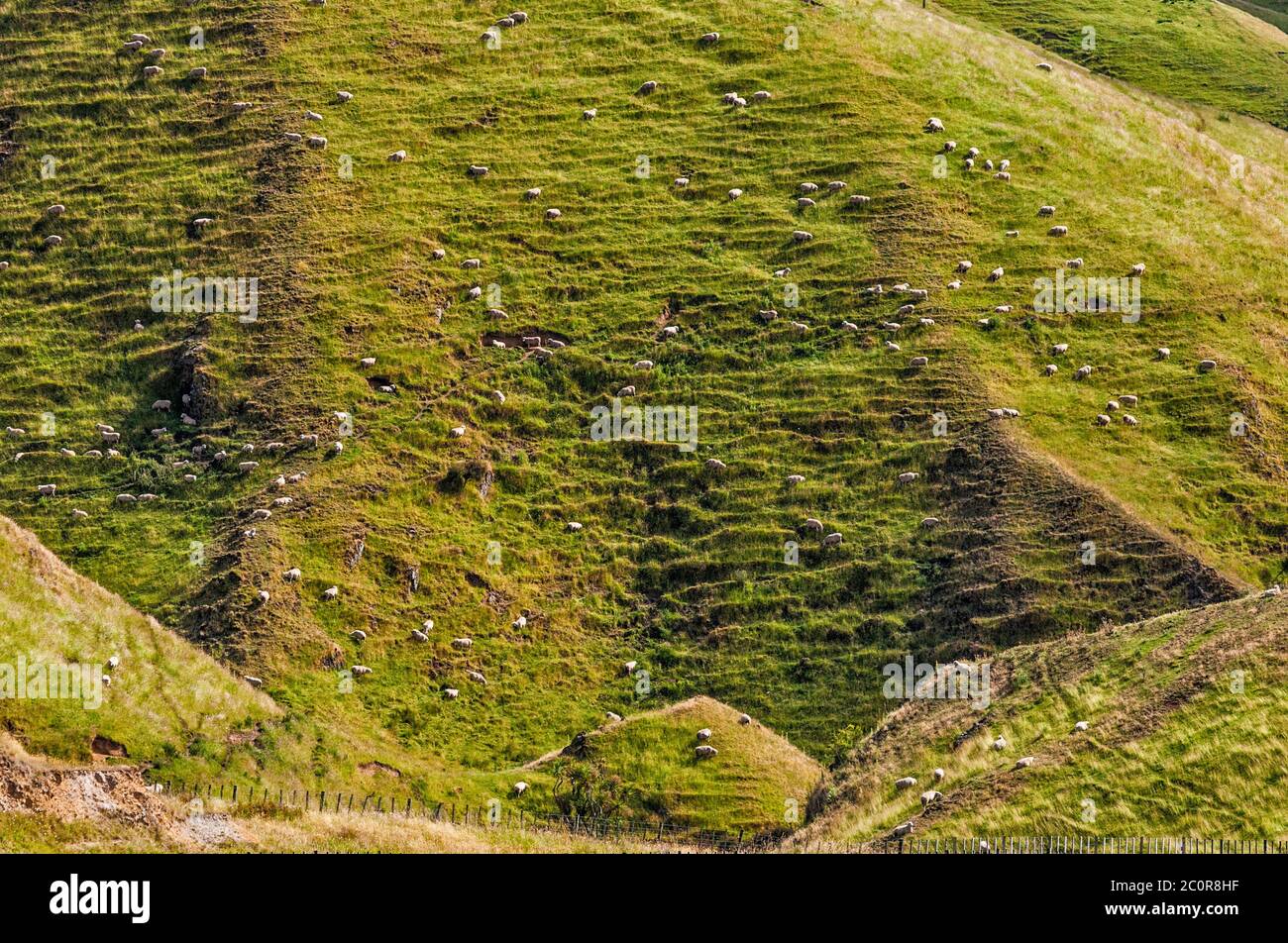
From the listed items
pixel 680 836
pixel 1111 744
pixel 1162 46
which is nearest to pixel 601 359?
pixel 680 836

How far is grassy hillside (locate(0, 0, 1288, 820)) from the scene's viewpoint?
188ft

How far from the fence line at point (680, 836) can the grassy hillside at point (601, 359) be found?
5.11 feet

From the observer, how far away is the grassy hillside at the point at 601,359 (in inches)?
2254

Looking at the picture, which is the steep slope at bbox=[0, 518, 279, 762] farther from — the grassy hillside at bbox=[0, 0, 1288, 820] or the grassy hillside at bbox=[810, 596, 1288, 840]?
the grassy hillside at bbox=[810, 596, 1288, 840]

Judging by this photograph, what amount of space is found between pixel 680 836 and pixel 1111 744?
1366 cm

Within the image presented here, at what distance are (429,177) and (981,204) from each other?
88.2 feet

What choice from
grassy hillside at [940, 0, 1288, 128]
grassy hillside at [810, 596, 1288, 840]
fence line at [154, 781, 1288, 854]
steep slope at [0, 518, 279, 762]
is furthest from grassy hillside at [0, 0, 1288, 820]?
grassy hillside at [940, 0, 1288, 128]

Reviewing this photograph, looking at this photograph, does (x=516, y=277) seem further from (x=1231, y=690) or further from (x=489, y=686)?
(x=1231, y=690)

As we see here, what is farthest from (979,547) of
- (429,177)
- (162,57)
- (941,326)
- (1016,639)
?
(162,57)

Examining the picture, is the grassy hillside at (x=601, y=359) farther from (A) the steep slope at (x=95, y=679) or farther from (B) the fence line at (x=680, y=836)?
(A) the steep slope at (x=95, y=679)

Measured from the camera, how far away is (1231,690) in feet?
140

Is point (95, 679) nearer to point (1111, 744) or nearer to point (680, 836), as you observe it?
point (680, 836)

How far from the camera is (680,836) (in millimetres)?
48594

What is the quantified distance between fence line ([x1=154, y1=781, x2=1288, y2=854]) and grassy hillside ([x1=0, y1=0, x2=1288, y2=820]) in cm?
156
